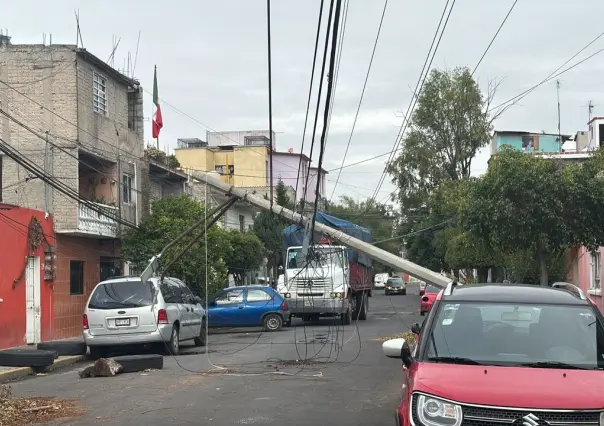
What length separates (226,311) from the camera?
24797 millimetres

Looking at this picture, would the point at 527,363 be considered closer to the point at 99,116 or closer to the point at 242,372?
the point at 242,372

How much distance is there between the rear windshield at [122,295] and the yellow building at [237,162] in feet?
135

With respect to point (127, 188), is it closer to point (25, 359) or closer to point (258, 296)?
point (258, 296)

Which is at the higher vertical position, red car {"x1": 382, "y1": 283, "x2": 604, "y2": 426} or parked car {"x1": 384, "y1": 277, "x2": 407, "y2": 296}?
red car {"x1": 382, "y1": 283, "x2": 604, "y2": 426}

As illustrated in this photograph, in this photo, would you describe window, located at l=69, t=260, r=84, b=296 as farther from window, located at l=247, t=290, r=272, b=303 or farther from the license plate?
the license plate

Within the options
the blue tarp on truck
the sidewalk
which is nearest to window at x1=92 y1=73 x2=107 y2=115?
the blue tarp on truck

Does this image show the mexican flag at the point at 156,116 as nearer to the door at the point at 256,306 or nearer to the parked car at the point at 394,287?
the door at the point at 256,306

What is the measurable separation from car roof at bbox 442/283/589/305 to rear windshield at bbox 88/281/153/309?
10.3 meters

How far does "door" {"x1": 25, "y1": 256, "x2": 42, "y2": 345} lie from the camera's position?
20750 mm

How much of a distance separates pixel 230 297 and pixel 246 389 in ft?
45.8

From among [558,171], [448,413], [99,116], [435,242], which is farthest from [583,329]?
[435,242]

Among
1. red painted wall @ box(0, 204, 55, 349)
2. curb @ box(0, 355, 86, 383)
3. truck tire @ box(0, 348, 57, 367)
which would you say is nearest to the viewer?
curb @ box(0, 355, 86, 383)

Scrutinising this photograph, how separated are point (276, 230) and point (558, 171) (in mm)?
23364

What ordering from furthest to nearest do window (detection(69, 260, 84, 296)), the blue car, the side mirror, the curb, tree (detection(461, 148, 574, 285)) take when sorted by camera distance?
the blue car
window (detection(69, 260, 84, 296))
tree (detection(461, 148, 574, 285))
the curb
the side mirror
